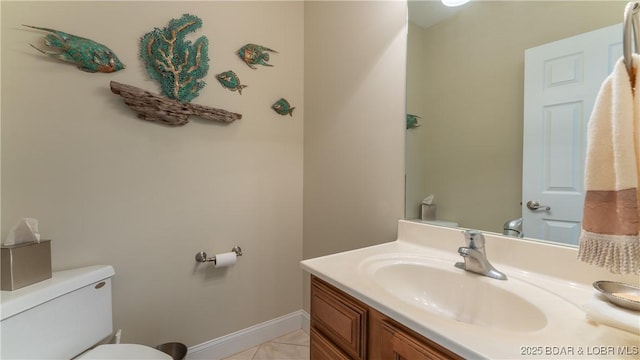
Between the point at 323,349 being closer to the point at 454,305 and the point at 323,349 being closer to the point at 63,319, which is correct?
the point at 454,305

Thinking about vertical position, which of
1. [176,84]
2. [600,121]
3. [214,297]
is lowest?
[214,297]

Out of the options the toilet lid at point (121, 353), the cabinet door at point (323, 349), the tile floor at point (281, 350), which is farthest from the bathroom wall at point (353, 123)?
the toilet lid at point (121, 353)

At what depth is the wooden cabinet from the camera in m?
0.54

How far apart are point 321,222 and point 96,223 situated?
1203 millimetres

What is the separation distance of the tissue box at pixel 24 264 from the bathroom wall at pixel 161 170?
139 millimetres

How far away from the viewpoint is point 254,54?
1637mm

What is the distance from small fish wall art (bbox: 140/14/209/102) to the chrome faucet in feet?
4.97

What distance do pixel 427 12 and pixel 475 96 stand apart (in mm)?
467

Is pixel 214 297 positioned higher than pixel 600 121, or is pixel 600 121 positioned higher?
pixel 600 121

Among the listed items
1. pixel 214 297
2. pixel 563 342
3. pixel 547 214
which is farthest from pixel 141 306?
pixel 547 214

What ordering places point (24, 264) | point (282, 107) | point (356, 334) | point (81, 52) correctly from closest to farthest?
point (356, 334) → point (24, 264) → point (81, 52) → point (282, 107)

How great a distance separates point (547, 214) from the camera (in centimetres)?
81

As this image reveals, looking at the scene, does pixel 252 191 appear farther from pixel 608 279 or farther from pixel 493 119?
pixel 608 279

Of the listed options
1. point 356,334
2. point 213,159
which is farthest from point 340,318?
point 213,159
